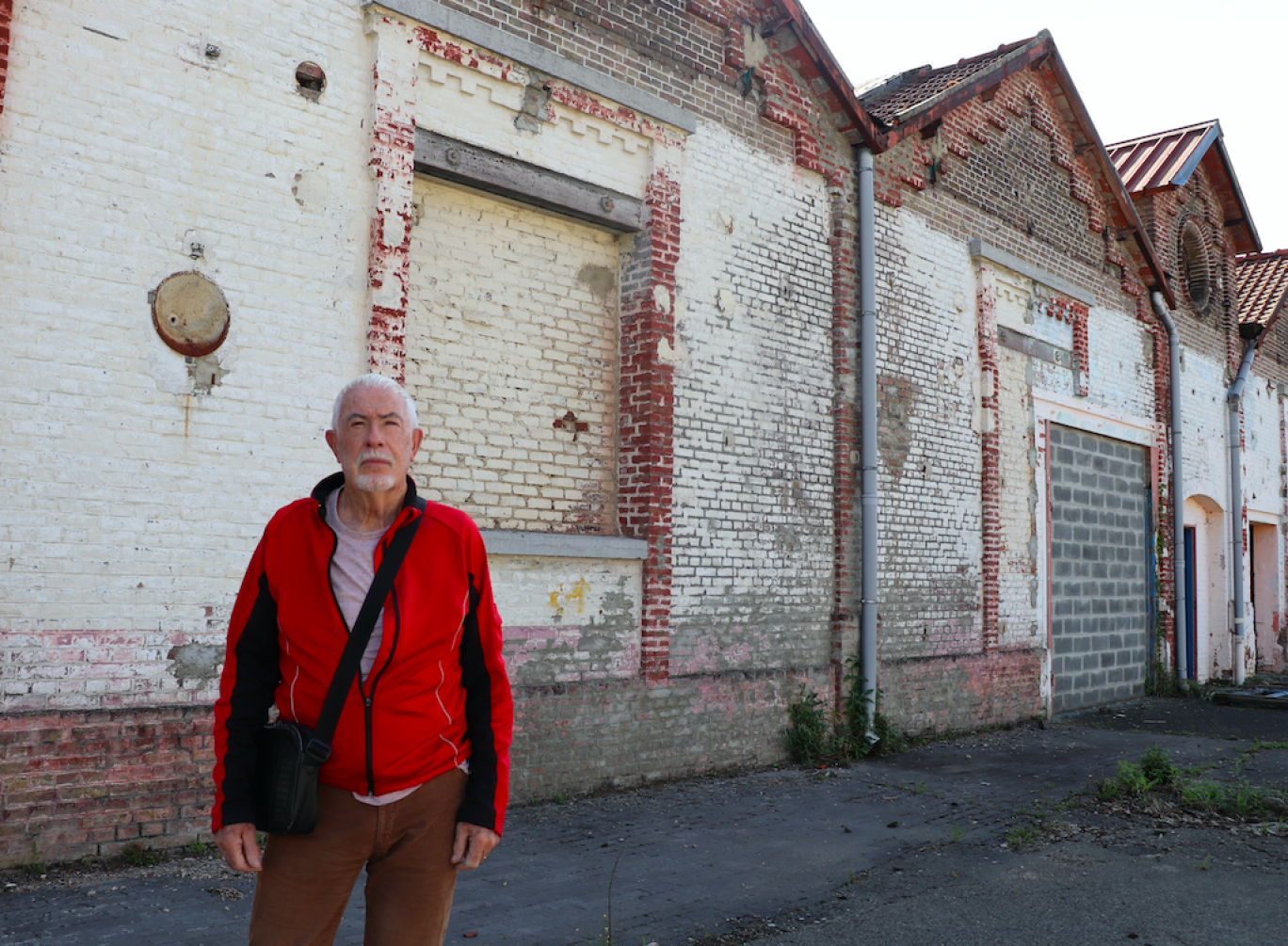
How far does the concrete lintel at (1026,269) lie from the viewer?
11.4m

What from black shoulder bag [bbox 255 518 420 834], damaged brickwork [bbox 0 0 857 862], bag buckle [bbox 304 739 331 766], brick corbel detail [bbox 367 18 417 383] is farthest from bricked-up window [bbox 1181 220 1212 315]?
bag buckle [bbox 304 739 331 766]

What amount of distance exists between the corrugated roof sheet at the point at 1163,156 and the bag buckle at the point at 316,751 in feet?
54.2

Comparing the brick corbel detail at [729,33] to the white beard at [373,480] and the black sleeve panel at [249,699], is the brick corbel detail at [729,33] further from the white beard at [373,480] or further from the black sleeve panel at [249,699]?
the black sleeve panel at [249,699]

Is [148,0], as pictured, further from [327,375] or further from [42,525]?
[42,525]

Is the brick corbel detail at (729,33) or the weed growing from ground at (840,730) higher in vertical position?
the brick corbel detail at (729,33)

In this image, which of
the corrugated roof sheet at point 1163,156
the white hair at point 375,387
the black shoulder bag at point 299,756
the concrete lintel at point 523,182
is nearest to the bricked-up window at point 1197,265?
the corrugated roof sheet at point 1163,156

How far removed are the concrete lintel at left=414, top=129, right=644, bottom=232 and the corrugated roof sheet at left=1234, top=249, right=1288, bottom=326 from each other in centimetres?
1504

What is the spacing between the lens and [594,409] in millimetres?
7902

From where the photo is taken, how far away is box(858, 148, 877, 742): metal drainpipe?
30.3 feet

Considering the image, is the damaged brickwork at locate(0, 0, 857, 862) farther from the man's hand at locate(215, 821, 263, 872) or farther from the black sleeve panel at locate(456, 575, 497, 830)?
the black sleeve panel at locate(456, 575, 497, 830)

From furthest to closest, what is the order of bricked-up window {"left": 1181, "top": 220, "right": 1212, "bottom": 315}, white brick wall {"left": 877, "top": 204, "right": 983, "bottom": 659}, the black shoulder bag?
bricked-up window {"left": 1181, "top": 220, "right": 1212, "bottom": 315} → white brick wall {"left": 877, "top": 204, "right": 983, "bottom": 659} → the black shoulder bag

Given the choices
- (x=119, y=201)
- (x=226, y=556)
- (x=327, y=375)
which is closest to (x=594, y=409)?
(x=327, y=375)

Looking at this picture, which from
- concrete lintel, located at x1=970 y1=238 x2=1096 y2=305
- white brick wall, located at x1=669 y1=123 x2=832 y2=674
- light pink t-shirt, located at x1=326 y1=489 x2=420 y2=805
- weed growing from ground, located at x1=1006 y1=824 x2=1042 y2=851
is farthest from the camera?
concrete lintel, located at x1=970 y1=238 x2=1096 y2=305

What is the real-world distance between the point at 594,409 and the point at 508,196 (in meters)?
1.69
